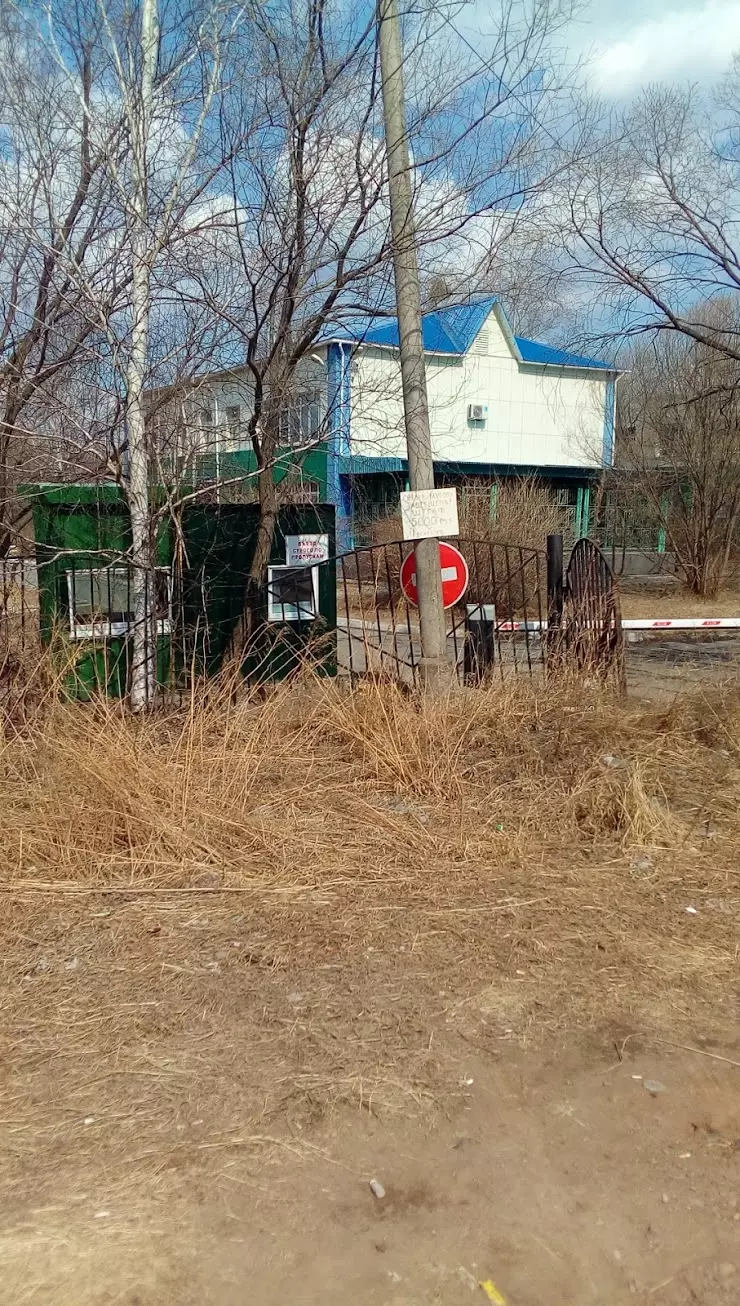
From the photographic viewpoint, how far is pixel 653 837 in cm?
462

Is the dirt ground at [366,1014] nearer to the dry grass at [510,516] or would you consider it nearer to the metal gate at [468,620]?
the metal gate at [468,620]

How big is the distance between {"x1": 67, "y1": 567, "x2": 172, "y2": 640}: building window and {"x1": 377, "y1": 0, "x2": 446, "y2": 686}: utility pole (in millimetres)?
1890

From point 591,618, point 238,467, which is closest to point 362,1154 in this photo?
point 591,618

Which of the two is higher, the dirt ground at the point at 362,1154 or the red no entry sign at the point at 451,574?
the red no entry sign at the point at 451,574

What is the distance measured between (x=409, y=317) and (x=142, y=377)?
196cm

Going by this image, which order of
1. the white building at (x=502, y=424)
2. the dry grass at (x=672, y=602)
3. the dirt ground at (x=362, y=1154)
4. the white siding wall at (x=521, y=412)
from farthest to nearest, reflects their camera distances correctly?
1. the white siding wall at (x=521, y=412)
2. the white building at (x=502, y=424)
3. the dry grass at (x=672, y=602)
4. the dirt ground at (x=362, y=1154)

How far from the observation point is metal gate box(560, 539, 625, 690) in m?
7.03

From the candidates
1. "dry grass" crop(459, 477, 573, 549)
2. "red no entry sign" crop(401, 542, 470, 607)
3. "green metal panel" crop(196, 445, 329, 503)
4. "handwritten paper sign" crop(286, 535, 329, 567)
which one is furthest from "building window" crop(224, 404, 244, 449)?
"dry grass" crop(459, 477, 573, 549)

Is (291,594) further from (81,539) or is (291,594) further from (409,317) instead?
(409,317)

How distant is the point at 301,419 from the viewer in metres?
7.61

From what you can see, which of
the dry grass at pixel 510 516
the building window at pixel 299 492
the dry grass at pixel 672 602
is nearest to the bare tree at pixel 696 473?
the dry grass at pixel 672 602

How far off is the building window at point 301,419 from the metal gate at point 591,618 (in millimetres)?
2465

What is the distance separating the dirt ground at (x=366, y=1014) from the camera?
221 centimetres

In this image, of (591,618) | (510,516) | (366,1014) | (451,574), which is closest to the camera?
(366,1014)
